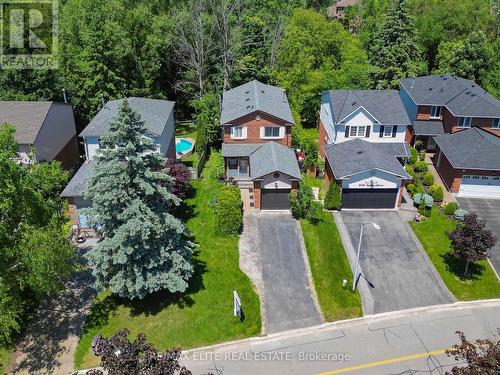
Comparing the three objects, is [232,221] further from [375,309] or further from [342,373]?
[342,373]

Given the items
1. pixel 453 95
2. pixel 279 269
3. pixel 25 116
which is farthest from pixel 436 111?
pixel 25 116

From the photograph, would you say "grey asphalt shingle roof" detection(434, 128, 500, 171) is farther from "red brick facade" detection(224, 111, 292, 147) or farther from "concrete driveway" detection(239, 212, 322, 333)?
"concrete driveway" detection(239, 212, 322, 333)

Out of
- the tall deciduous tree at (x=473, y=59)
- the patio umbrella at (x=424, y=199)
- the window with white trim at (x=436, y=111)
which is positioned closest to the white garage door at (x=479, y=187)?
the patio umbrella at (x=424, y=199)

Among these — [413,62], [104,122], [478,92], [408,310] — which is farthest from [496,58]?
[104,122]

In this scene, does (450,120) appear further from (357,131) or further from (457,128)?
(357,131)

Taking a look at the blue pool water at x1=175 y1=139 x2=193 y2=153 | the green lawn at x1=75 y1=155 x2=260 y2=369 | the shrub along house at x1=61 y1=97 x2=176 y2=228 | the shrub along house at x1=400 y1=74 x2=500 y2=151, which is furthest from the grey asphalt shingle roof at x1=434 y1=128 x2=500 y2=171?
the blue pool water at x1=175 y1=139 x2=193 y2=153

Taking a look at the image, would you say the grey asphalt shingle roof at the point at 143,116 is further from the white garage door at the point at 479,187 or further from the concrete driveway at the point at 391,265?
the white garage door at the point at 479,187

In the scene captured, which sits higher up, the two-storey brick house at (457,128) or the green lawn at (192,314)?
the two-storey brick house at (457,128)
